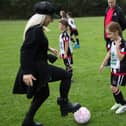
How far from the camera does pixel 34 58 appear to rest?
5.75 meters

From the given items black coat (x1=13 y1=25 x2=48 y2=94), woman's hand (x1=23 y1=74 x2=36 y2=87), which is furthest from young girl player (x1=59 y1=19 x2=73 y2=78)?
woman's hand (x1=23 y1=74 x2=36 y2=87)

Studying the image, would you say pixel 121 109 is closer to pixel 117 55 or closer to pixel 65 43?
pixel 117 55

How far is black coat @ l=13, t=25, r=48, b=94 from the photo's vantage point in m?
5.64

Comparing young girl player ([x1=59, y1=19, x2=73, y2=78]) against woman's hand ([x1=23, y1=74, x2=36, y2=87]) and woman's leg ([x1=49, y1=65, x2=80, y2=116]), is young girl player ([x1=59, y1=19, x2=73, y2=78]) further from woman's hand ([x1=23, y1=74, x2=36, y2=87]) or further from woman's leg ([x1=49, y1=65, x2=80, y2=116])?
woman's hand ([x1=23, y1=74, x2=36, y2=87])

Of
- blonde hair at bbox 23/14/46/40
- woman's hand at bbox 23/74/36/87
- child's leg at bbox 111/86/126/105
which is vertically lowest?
child's leg at bbox 111/86/126/105

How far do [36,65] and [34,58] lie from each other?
112 millimetres

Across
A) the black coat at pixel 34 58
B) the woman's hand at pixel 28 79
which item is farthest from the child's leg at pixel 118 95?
the woman's hand at pixel 28 79

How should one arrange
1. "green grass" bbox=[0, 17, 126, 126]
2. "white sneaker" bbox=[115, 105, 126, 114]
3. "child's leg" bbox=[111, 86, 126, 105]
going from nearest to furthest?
"green grass" bbox=[0, 17, 126, 126], "child's leg" bbox=[111, 86, 126, 105], "white sneaker" bbox=[115, 105, 126, 114]

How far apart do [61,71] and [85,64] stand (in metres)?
6.92

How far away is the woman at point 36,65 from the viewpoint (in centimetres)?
565

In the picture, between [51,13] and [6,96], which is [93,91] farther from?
[51,13]

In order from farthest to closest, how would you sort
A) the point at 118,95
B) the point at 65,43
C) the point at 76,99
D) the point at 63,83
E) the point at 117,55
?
the point at 65,43 < the point at 76,99 < the point at 118,95 < the point at 117,55 < the point at 63,83

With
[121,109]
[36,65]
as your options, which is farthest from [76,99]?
[36,65]

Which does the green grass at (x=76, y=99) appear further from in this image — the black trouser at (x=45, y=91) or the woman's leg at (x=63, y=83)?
the black trouser at (x=45, y=91)
